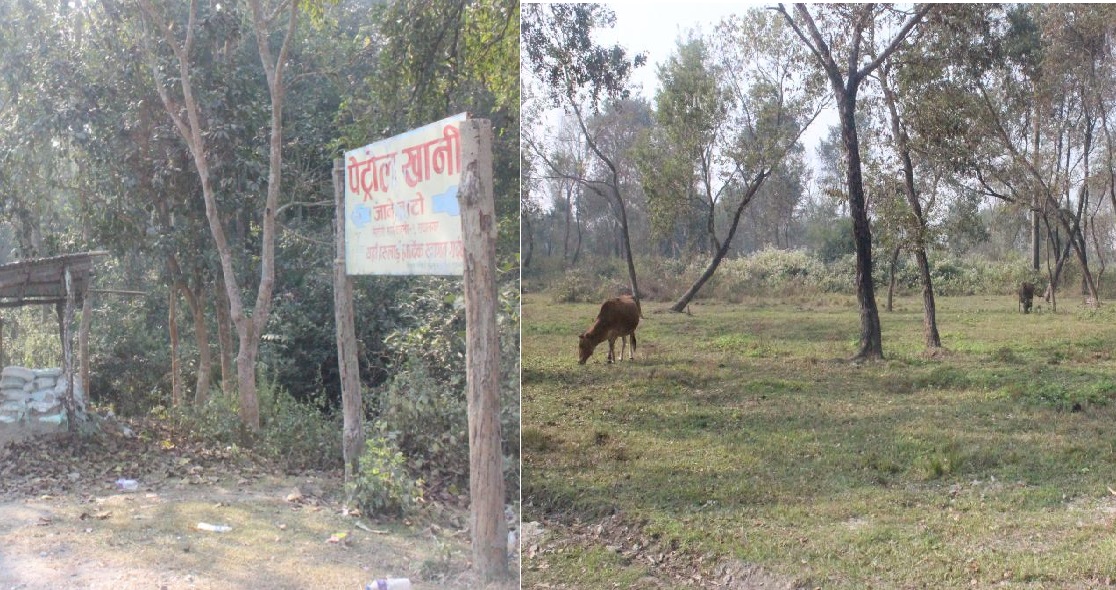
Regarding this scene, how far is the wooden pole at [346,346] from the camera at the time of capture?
3764 mm

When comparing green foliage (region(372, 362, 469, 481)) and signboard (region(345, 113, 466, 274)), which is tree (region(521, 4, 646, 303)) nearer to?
signboard (region(345, 113, 466, 274))

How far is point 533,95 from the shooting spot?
123 inches

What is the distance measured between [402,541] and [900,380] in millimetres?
1898

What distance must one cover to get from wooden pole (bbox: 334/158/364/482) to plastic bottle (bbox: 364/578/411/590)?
1081mm

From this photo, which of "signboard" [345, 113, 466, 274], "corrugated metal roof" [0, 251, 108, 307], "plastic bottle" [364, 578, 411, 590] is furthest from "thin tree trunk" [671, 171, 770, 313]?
"corrugated metal roof" [0, 251, 108, 307]

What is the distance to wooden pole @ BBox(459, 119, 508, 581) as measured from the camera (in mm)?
2643

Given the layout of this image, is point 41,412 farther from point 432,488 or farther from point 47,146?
point 432,488

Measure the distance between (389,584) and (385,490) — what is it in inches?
31.8

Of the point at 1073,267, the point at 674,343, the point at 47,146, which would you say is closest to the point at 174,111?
the point at 47,146

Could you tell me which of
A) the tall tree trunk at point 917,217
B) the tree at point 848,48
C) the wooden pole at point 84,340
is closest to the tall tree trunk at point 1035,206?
the tall tree trunk at point 917,217

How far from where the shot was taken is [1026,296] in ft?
10.4

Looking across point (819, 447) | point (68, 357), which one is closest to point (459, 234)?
point (819, 447)

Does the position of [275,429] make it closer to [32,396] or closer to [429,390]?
[429,390]

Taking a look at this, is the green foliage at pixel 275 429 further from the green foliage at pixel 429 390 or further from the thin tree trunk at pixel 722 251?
the thin tree trunk at pixel 722 251
